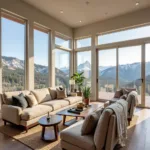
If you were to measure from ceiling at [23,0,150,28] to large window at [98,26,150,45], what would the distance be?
0.82 m

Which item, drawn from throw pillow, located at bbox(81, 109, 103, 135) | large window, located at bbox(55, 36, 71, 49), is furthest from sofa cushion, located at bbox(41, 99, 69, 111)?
large window, located at bbox(55, 36, 71, 49)

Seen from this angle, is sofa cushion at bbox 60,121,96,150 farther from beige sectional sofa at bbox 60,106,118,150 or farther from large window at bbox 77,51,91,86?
large window at bbox 77,51,91,86

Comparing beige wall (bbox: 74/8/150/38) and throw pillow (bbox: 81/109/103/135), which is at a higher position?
beige wall (bbox: 74/8/150/38)

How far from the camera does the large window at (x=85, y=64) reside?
292 inches

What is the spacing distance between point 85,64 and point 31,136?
5161mm

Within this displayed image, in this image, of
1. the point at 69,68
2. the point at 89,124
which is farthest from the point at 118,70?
the point at 89,124

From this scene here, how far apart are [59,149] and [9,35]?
421 centimetres

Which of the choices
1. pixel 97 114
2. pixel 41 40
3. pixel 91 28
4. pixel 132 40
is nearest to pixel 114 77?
pixel 132 40

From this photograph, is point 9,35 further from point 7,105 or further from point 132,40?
point 132,40

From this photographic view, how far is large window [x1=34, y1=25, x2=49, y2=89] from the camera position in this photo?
18.9ft

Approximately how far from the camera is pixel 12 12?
4.74m

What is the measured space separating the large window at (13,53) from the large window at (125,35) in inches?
150

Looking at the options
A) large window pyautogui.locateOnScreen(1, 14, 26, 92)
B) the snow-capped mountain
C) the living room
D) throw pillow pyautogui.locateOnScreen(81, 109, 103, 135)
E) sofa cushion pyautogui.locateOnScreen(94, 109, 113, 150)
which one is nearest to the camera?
sofa cushion pyautogui.locateOnScreen(94, 109, 113, 150)

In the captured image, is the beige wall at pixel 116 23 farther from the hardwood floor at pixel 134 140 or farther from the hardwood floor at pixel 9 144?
the hardwood floor at pixel 9 144
